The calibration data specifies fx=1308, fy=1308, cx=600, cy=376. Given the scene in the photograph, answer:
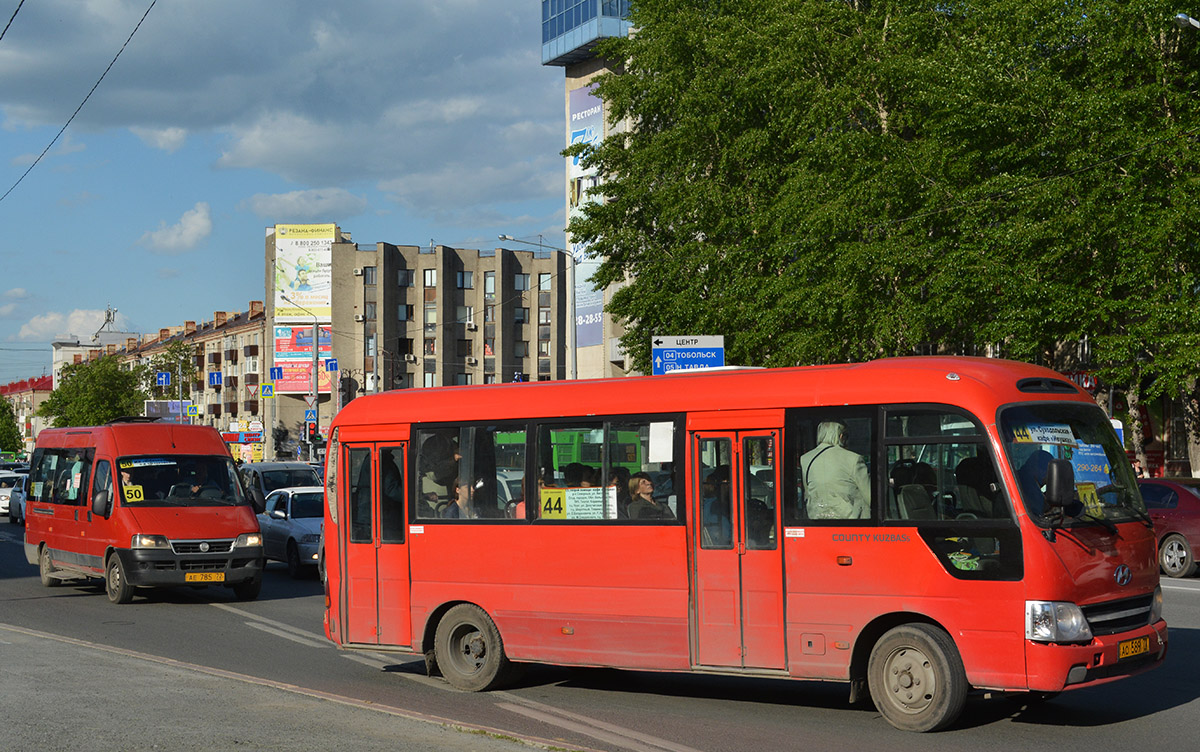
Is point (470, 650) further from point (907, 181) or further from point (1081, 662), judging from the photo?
point (907, 181)

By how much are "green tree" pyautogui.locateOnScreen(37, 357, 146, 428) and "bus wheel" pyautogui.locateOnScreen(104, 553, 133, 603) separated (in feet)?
306

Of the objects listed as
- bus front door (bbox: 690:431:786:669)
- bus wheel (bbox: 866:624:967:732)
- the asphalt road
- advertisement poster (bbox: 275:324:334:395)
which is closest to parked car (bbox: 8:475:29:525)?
the asphalt road

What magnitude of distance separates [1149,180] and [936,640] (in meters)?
20.1

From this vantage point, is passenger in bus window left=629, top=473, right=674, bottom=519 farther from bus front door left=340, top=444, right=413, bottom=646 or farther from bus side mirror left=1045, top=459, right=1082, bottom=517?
bus side mirror left=1045, top=459, right=1082, bottom=517

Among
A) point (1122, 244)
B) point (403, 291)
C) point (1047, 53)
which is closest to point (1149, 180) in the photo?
point (1122, 244)

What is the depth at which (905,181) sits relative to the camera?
29422mm

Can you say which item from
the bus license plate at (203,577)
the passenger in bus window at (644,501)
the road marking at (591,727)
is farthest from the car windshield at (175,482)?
the passenger in bus window at (644,501)

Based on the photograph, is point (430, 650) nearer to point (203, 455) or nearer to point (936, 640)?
point (936, 640)

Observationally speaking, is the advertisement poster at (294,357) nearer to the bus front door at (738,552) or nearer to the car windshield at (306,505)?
the car windshield at (306,505)

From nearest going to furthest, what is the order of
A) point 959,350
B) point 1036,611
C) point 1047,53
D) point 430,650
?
1. point 1036,611
2. point 430,650
3. point 1047,53
4. point 959,350

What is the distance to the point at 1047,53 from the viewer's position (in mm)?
28016

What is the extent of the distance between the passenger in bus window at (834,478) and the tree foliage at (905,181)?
1780cm

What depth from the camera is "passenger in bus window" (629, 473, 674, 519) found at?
10.1m

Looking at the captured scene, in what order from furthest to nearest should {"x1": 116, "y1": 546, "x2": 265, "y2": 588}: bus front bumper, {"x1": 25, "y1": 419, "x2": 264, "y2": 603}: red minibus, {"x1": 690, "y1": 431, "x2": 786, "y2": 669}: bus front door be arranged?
{"x1": 25, "y1": 419, "x2": 264, "y2": 603}: red minibus < {"x1": 116, "y1": 546, "x2": 265, "y2": 588}: bus front bumper < {"x1": 690, "y1": 431, "x2": 786, "y2": 669}: bus front door
